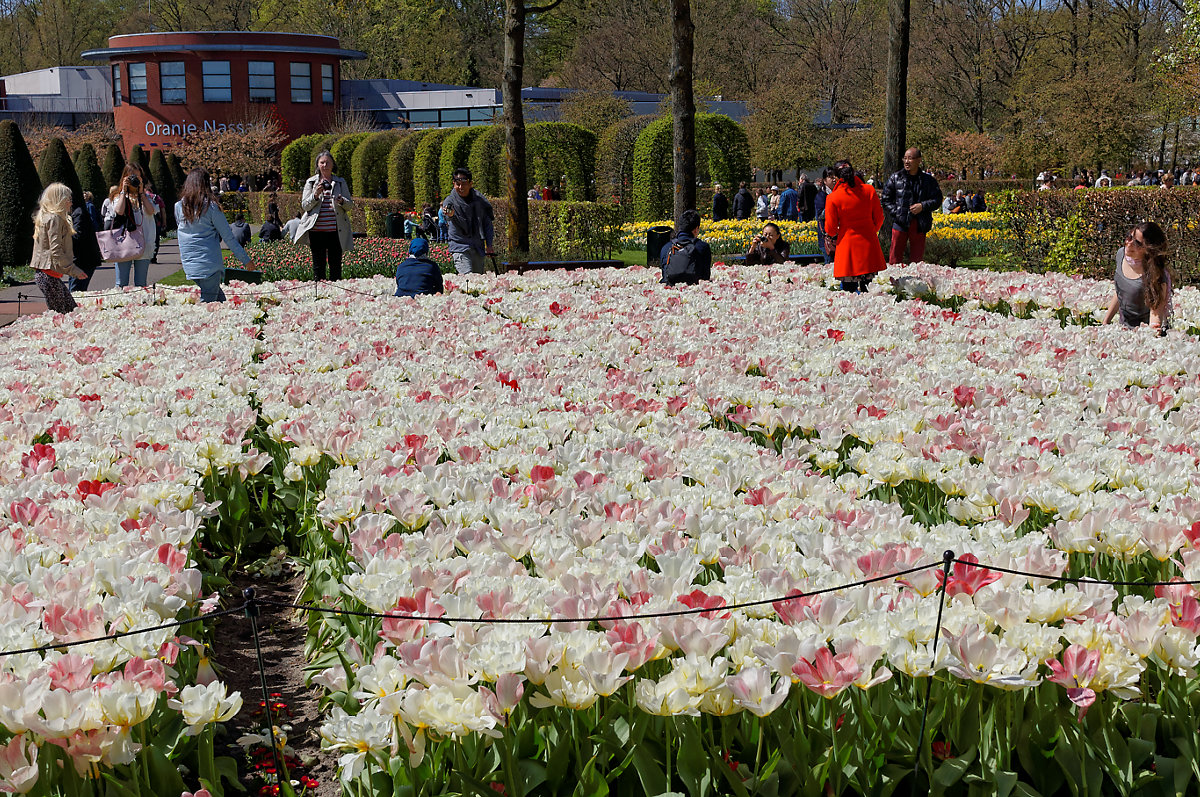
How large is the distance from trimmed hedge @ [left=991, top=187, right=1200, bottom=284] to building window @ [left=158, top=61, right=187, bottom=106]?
155 feet

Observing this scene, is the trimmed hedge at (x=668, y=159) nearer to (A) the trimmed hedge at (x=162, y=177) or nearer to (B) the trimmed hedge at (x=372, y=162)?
(B) the trimmed hedge at (x=372, y=162)

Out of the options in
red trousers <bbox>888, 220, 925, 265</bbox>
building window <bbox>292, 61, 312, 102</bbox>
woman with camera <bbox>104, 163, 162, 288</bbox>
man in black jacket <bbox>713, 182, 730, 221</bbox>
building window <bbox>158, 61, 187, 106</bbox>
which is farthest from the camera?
building window <bbox>292, 61, 312, 102</bbox>

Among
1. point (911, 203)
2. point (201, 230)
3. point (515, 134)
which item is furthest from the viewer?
point (515, 134)

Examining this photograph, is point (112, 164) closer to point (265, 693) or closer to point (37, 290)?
point (37, 290)

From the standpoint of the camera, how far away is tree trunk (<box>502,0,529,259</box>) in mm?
16281

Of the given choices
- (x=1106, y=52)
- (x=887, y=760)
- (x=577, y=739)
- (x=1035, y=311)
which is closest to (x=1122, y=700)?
(x=887, y=760)

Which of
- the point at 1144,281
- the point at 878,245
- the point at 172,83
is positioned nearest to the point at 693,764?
the point at 1144,281

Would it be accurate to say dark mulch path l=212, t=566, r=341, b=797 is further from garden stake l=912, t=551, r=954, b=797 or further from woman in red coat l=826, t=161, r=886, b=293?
woman in red coat l=826, t=161, r=886, b=293

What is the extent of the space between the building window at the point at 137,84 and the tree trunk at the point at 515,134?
43197 millimetres

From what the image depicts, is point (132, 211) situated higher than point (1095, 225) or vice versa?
point (132, 211)

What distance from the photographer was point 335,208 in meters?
11.5

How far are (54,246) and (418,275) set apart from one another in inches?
119

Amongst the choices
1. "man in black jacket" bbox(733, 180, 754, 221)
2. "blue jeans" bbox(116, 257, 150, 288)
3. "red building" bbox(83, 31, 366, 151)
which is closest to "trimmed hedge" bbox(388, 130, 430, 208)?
"man in black jacket" bbox(733, 180, 754, 221)

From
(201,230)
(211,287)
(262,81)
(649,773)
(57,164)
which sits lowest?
(649,773)
